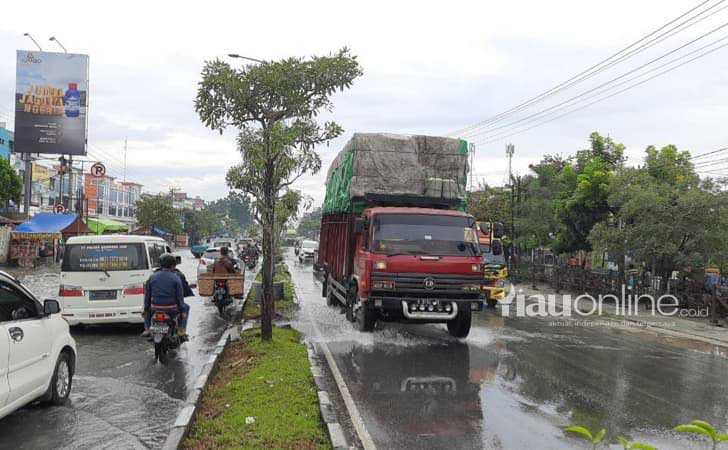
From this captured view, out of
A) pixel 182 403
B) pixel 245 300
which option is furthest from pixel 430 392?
pixel 245 300

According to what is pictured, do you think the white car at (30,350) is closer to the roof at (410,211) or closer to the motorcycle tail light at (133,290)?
the motorcycle tail light at (133,290)

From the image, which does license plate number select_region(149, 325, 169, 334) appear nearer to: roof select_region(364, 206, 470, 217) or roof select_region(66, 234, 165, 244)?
roof select_region(66, 234, 165, 244)

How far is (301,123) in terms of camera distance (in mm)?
11281

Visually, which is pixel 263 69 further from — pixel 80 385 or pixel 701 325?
pixel 701 325

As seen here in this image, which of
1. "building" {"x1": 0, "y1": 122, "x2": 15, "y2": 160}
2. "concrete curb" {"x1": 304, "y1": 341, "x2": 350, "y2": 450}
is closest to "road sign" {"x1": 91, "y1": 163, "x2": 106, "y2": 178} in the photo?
"building" {"x1": 0, "y1": 122, "x2": 15, "y2": 160}

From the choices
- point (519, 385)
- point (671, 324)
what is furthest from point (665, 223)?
point (519, 385)

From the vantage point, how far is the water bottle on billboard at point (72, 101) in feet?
128

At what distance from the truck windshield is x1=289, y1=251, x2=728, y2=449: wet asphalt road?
1.81 m

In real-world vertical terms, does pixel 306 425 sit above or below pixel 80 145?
below

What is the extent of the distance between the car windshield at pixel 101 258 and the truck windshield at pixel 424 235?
4808 millimetres

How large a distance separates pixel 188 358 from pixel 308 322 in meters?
5.16

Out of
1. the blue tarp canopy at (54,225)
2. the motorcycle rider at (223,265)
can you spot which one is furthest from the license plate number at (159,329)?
the blue tarp canopy at (54,225)

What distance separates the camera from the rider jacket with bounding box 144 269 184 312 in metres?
9.28

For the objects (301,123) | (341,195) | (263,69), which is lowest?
(341,195)
